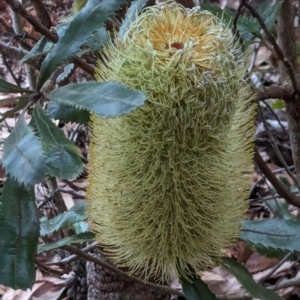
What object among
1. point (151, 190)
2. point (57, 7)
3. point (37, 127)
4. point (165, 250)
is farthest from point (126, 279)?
point (57, 7)

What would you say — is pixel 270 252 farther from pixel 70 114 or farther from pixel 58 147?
pixel 58 147

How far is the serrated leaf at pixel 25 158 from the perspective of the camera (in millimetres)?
513

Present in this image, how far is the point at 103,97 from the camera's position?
60cm

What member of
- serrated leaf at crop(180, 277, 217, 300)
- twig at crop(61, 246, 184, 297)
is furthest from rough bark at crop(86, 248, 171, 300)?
serrated leaf at crop(180, 277, 217, 300)

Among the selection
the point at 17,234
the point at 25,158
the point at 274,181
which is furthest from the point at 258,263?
the point at 25,158

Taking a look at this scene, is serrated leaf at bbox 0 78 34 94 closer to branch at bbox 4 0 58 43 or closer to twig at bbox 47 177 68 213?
branch at bbox 4 0 58 43

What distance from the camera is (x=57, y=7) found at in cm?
139

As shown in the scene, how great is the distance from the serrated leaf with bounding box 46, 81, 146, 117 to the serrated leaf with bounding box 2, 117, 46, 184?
0.24ft

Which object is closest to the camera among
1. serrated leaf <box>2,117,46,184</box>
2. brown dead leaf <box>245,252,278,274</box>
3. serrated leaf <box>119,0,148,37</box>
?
serrated leaf <box>2,117,46,184</box>

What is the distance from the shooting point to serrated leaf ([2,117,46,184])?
513 millimetres

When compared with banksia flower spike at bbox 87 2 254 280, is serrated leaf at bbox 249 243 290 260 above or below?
below

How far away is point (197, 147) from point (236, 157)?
0.10 meters

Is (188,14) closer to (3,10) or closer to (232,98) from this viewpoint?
(232,98)

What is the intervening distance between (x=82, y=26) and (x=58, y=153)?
8.6 inches
